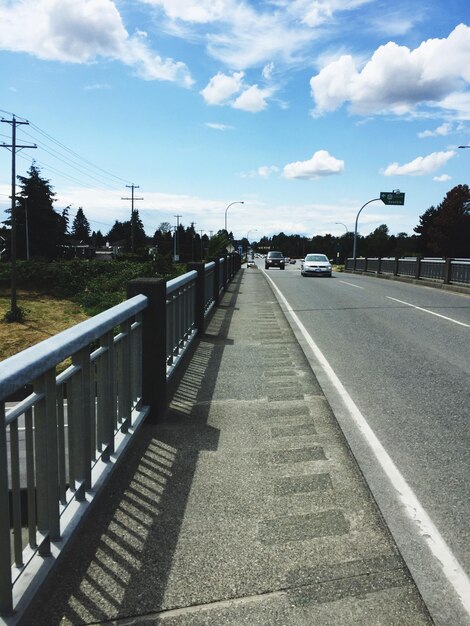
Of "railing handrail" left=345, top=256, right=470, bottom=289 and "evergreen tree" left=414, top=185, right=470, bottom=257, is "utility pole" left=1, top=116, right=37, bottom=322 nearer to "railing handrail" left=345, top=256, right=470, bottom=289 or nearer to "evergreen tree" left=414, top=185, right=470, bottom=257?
"railing handrail" left=345, top=256, right=470, bottom=289

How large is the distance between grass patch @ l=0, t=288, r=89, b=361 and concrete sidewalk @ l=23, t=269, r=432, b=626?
19.3 m

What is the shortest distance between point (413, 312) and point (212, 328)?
18.1ft

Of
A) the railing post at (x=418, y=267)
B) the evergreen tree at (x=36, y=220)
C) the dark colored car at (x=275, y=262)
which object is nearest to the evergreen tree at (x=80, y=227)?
the evergreen tree at (x=36, y=220)

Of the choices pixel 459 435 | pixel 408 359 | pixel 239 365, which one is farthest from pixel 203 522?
pixel 408 359

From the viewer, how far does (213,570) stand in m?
2.63

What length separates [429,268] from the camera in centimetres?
2483

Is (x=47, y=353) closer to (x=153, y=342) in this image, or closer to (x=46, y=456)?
(x=46, y=456)

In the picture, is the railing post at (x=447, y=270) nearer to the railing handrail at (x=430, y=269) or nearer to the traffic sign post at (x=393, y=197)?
the railing handrail at (x=430, y=269)

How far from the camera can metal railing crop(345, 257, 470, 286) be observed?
69.6 feet

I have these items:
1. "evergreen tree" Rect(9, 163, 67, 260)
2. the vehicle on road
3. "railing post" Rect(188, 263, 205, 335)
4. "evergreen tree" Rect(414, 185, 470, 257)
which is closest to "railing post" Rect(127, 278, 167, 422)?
"railing post" Rect(188, 263, 205, 335)

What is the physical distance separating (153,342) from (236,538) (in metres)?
2.15

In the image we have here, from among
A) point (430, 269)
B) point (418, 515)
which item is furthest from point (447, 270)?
point (418, 515)

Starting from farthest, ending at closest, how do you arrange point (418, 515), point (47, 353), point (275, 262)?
point (275, 262)
point (418, 515)
point (47, 353)

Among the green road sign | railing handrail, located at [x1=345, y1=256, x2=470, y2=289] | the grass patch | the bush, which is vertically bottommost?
the grass patch
